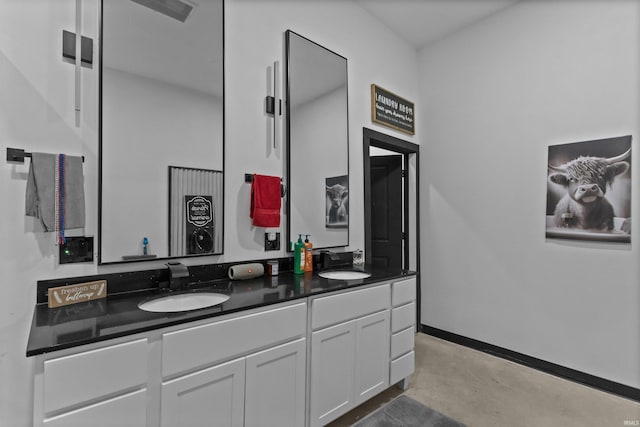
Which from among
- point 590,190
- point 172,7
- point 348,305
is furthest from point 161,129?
point 590,190

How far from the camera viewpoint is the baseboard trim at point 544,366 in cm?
222

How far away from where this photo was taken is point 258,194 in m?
2.04

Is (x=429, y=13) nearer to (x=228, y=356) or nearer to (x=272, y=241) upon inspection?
(x=272, y=241)

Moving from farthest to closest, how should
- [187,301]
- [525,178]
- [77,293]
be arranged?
1. [525,178]
2. [187,301]
3. [77,293]

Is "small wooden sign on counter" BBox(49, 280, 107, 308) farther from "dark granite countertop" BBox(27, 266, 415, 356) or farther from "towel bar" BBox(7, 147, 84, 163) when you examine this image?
"towel bar" BBox(7, 147, 84, 163)

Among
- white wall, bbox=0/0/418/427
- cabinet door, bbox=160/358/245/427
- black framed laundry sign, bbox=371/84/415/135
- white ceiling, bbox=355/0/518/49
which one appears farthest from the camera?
black framed laundry sign, bbox=371/84/415/135

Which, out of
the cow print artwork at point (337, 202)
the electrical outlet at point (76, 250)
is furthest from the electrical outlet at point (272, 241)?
the electrical outlet at point (76, 250)

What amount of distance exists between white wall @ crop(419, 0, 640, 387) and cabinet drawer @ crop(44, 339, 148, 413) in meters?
2.96

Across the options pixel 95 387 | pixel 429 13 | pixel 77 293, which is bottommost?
pixel 95 387

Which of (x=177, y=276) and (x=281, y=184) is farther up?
(x=281, y=184)

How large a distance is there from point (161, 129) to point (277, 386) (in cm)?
153

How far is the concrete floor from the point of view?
1970mm

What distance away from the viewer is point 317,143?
2.46m

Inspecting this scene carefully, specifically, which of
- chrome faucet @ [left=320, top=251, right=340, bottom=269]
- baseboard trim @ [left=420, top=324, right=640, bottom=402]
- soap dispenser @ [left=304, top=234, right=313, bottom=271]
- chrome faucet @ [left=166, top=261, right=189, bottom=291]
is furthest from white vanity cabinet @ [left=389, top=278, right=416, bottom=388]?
chrome faucet @ [left=166, top=261, right=189, bottom=291]
